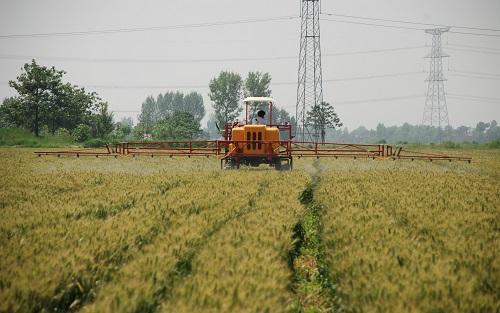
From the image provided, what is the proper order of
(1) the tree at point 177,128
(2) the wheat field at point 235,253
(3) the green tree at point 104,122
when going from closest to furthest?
(2) the wheat field at point 235,253 → (3) the green tree at point 104,122 → (1) the tree at point 177,128

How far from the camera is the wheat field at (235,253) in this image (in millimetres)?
3686

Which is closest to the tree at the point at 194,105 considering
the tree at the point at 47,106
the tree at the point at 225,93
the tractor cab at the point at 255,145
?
the tree at the point at 225,93

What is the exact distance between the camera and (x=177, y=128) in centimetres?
7862

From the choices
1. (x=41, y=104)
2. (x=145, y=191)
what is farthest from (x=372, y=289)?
(x=41, y=104)

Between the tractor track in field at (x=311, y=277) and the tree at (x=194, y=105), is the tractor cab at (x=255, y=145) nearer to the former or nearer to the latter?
the tractor track in field at (x=311, y=277)

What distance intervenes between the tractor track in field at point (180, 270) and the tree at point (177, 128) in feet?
217

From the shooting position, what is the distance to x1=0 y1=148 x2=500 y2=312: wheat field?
145 inches

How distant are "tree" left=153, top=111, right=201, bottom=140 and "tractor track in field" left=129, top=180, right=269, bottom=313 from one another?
217 feet

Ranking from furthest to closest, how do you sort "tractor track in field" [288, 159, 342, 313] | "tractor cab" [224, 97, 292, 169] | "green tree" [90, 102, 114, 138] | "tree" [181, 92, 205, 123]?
"tree" [181, 92, 205, 123] → "green tree" [90, 102, 114, 138] → "tractor cab" [224, 97, 292, 169] → "tractor track in field" [288, 159, 342, 313]

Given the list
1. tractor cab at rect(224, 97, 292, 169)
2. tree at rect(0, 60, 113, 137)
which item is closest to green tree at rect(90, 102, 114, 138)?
tree at rect(0, 60, 113, 137)

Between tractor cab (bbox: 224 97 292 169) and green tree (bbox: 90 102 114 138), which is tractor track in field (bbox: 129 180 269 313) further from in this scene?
green tree (bbox: 90 102 114 138)

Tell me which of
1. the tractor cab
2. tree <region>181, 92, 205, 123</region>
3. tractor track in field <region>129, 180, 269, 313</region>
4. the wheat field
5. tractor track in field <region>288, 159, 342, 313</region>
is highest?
tree <region>181, 92, 205, 123</region>

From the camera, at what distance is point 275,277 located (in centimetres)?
411

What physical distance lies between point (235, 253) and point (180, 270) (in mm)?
720
